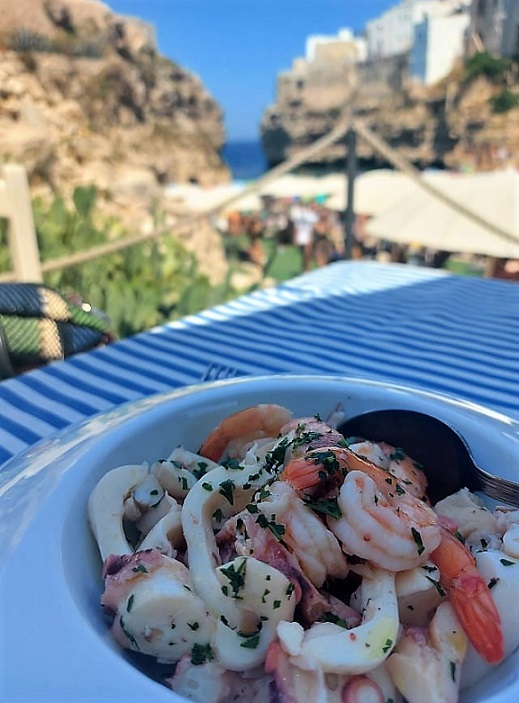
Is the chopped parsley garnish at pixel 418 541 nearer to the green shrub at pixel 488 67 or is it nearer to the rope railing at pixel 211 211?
the rope railing at pixel 211 211

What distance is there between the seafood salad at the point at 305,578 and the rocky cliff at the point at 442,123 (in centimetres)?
2161

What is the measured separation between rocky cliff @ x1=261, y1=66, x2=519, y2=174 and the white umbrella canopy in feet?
51.0

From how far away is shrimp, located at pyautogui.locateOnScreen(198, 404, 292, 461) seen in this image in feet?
2.19

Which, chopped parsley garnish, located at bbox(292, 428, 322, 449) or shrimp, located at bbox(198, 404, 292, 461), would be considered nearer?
chopped parsley garnish, located at bbox(292, 428, 322, 449)

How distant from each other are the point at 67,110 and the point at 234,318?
20.8 feet

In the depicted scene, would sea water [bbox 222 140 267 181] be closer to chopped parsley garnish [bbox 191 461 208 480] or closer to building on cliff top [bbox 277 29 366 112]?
building on cliff top [bbox 277 29 366 112]

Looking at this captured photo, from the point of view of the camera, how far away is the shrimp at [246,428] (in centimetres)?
67

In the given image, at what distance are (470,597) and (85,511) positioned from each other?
12.4 inches

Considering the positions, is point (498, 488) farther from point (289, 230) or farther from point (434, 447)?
point (289, 230)

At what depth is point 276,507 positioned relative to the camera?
1.55 ft

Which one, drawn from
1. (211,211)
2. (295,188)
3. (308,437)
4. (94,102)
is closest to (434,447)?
(308,437)

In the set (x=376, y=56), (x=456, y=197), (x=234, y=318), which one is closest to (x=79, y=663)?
(x=234, y=318)

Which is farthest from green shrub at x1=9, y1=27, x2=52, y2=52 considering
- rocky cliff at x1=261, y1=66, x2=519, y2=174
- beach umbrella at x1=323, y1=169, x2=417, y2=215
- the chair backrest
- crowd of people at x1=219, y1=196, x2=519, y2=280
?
rocky cliff at x1=261, y1=66, x2=519, y2=174

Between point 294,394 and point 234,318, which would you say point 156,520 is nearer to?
point 294,394
